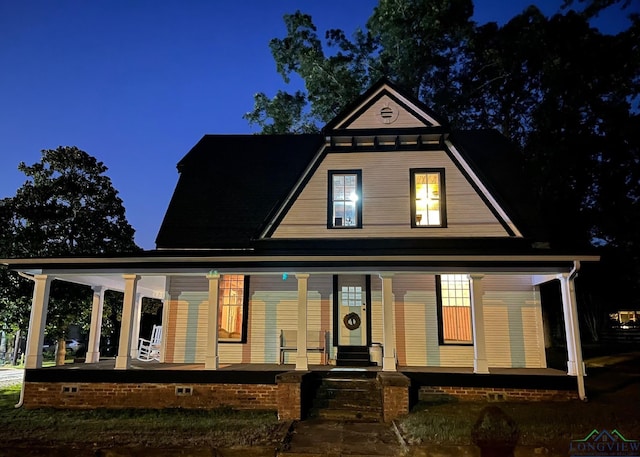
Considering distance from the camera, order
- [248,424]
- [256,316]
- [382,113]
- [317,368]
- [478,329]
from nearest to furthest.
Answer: [248,424], [478,329], [317,368], [256,316], [382,113]

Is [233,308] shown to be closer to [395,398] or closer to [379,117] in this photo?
[395,398]

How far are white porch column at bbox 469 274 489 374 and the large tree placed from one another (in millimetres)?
14582

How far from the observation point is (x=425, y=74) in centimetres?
2648

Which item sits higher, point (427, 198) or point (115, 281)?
point (427, 198)

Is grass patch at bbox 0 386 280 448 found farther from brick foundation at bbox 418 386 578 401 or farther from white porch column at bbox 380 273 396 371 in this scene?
brick foundation at bbox 418 386 578 401

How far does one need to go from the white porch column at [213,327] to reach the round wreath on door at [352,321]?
11.4 ft

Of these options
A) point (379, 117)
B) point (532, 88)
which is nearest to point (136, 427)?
point (379, 117)

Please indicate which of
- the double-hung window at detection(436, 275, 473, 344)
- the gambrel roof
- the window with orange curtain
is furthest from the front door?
the window with orange curtain

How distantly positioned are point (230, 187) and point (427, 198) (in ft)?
20.5

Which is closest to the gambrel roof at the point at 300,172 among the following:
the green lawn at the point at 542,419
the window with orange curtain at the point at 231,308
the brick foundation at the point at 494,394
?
the window with orange curtain at the point at 231,308

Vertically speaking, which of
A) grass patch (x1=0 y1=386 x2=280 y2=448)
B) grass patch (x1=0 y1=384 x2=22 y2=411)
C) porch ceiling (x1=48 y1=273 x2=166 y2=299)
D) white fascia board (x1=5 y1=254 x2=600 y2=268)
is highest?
white fascia board (x1=5 y1=254 x2=600 y2=268)

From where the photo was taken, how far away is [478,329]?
32.6 ft

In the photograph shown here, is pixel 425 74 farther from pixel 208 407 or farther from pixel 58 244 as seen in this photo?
pixel 208 407

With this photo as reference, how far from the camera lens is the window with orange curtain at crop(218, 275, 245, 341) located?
12008mm
